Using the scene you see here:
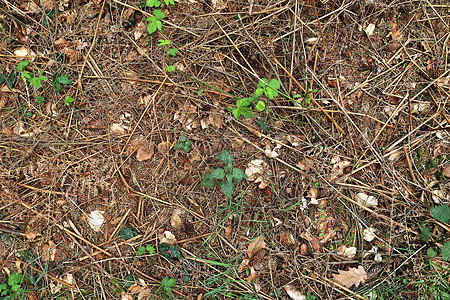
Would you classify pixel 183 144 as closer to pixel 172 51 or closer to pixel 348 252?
pixel 172 51

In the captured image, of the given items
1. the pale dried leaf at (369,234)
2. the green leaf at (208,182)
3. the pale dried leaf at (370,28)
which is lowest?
the pale dried leaf at (369,234)

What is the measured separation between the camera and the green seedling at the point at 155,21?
7.52 ft

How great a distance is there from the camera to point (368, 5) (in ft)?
7.71

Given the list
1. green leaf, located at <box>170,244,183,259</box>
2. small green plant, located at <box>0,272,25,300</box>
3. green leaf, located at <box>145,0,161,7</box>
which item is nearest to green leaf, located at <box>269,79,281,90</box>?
green leaf, located at <box>145,0,161,7</box>

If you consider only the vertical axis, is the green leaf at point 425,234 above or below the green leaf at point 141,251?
above

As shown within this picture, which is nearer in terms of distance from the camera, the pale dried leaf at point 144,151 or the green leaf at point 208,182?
the green leaf at point 208,182

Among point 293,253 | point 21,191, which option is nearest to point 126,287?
point 21,191

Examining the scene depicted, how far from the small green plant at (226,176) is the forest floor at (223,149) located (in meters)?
0.01

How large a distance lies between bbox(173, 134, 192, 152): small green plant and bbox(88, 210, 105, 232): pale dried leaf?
83 cm

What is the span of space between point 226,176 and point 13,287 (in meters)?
1.95

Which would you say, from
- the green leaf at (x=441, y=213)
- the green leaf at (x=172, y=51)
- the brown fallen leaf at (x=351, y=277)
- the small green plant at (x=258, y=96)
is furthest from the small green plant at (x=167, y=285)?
the green leaf at (x=441, y=213)

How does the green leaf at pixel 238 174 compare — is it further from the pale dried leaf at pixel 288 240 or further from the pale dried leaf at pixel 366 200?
the pale dried leaf at pixel 366 200

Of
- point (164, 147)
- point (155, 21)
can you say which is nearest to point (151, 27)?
point (155, 21)

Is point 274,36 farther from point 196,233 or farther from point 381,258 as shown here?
point 381,258
